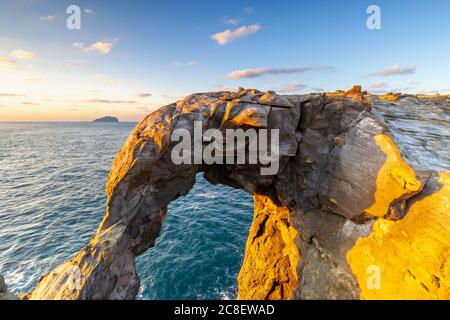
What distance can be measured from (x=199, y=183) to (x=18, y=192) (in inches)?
1632

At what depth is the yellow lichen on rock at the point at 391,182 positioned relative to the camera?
45.2 feet

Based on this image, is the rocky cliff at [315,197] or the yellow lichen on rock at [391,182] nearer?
the rocky cliff at [315,197]

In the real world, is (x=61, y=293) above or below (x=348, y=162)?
below

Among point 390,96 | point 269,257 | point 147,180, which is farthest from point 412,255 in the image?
point 147,180

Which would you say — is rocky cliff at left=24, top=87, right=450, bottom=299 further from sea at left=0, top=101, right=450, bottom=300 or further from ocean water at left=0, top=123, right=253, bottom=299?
ocean water at left=0, top=123, right=253, bottom=299

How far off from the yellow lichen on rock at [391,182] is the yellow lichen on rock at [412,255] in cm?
89

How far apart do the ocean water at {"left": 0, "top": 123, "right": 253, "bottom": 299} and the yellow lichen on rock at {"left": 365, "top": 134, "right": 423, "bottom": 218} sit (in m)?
19.5

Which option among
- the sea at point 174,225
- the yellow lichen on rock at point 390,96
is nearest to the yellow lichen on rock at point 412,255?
the sea at point 174,225

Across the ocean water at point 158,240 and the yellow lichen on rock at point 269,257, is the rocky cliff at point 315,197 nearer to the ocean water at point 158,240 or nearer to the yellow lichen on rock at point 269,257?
the yellow lichen on rock at point 269,257

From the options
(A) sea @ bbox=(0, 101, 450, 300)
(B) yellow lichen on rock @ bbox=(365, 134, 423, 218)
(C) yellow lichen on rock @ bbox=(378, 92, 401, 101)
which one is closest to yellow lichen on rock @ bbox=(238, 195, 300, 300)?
(A) sea @ bbox=(0, 101, 450, 300)
